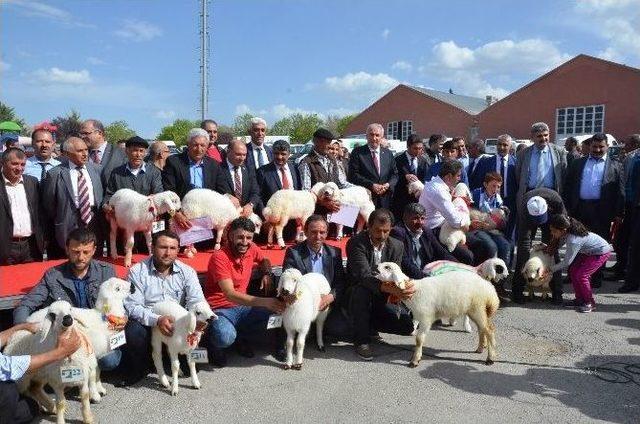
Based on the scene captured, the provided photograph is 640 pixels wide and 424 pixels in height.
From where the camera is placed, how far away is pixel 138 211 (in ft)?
17.9

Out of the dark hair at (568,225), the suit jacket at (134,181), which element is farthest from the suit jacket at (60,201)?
the dark hair at (568,225)

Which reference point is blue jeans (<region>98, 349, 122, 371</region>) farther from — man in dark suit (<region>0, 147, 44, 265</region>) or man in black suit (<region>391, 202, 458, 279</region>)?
man in black suit (<region>391, 202, 458, 279</region>)

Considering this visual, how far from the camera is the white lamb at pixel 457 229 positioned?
22.2 feet

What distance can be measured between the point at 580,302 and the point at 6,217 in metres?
7.43

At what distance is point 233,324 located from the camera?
521 cm

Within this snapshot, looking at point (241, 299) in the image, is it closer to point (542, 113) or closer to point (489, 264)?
point (489, 264)

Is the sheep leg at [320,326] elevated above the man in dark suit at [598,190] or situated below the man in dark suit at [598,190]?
below

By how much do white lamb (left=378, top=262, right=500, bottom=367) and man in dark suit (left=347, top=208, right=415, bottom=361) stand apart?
23 cm

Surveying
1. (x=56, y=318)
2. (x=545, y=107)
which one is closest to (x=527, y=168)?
(x=56, y=318)

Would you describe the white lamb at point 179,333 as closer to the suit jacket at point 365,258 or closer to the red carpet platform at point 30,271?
the red carpet platform at point 30,271

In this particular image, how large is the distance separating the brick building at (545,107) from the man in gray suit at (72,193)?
34.8 metres

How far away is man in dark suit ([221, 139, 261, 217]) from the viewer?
6733 millimetres

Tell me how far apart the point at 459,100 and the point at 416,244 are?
144ft

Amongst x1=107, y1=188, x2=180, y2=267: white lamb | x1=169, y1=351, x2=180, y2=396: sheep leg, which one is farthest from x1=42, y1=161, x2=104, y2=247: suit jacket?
x1=169, y1=351, x2=180, y2=396: sheep leg
